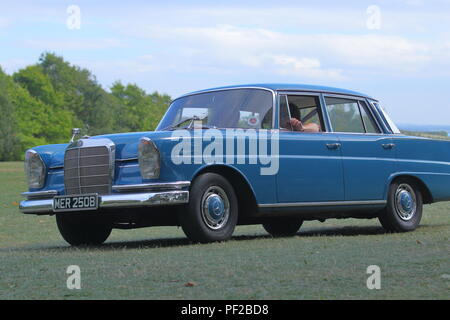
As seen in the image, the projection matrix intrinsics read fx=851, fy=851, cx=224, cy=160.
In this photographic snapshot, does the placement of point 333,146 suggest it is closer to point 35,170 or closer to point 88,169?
point 88,169

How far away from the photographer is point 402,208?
10.9m

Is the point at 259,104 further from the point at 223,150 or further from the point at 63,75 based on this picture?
the point at 63,75

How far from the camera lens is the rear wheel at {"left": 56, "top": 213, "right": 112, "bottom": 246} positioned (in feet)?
31.8

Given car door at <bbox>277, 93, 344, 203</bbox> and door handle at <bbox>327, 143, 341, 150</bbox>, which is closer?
car door at <bbox>277, 93, 344, 203</bbox>

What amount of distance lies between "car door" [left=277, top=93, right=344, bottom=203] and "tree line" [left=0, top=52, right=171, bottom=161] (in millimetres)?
74251

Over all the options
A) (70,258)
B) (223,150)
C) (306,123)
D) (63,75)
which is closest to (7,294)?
(70,258)

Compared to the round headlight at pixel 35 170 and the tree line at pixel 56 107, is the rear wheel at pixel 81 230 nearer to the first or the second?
the round headlight at pixel 35 170

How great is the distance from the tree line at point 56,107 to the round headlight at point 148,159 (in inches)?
2969

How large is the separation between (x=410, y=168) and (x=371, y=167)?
81 centimetres

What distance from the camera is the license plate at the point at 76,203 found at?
8.59 meters

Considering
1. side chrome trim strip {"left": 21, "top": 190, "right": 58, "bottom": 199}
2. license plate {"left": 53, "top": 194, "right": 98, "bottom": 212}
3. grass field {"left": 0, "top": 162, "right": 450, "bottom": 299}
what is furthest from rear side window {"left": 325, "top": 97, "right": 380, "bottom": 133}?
side chrome trim strip {"left": 21, "top": 190, "right": 58, "bottom": 199}

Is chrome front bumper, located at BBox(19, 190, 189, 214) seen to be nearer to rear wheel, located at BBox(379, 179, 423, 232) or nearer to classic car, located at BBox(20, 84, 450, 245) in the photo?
classic car, located at BBox(20, 84, 450, 245)

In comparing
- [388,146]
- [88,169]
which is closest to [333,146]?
[388,146]
